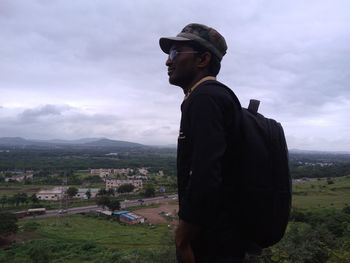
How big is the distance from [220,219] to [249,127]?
0.37 m

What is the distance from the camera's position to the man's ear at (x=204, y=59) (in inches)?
63.9

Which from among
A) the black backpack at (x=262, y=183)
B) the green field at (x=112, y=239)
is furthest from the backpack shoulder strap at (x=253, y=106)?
the green field at (x=112, y=239)

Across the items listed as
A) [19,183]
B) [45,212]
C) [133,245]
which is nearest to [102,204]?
[45,212]

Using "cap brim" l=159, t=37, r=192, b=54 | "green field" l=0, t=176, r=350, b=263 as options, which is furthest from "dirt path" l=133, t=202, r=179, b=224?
"cap brim" l=159, t=37, r=192, b=54

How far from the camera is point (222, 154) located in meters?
1.38

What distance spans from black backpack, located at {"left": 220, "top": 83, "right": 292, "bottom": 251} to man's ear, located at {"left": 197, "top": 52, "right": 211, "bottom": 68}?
0.23m

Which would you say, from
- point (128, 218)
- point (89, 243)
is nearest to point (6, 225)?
point (89, 243)

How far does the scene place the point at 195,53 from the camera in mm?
1626

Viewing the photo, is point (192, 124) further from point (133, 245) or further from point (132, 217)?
point (132, 217)

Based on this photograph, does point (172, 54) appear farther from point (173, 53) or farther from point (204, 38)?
point (204, 38)

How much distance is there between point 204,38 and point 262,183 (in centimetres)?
64

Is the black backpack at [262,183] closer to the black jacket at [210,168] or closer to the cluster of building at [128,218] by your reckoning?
the black jacket at [210,168]

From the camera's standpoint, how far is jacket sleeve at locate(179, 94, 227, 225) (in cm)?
132

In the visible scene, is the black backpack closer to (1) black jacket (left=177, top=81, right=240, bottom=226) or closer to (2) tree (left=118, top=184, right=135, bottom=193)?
(1) black jacket (left=177, top=81, right=240, bottom=226)
